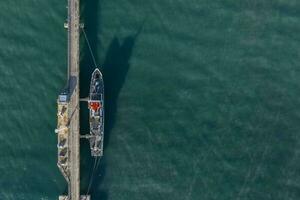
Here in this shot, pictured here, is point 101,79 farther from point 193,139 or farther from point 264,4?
point 264,4

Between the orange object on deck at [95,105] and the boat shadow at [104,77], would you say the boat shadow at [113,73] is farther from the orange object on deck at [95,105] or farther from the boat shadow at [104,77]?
the orange object on deck at [95,105]

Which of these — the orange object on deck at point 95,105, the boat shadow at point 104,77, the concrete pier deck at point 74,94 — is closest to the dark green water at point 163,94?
the boat shadow at point 104,77

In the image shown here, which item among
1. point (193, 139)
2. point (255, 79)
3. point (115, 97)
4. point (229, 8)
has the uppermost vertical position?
point (229, 8)

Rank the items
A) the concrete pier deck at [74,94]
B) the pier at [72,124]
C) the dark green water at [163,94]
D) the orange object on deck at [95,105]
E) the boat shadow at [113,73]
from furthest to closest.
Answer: the boat shadow at [113,73]
the dark green water at [163,94]
the concrete pier deck at [74,94]
the orange object on deck at [95,105]
the pier at [72,124]

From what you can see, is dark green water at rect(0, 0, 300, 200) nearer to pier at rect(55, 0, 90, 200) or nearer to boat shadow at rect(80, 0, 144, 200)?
boat shadow at rect(80, 0, 144, 200)

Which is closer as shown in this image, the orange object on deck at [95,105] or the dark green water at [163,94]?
the orange object on deck at [95,105]

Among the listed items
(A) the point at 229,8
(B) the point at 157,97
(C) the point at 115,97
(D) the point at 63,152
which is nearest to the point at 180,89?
(B) the point at 157,97

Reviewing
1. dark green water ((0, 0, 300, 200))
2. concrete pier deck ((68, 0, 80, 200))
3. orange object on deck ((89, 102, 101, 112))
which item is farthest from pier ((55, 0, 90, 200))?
orange object on deck ((89, 102, 101, 112))
